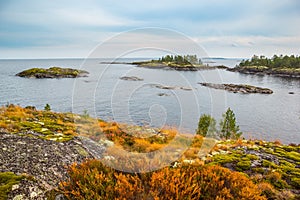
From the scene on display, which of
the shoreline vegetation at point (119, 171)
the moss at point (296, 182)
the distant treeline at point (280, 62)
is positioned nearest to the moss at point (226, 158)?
the shoreline vegetation at point (119, 171)

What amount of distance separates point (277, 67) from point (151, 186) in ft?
567

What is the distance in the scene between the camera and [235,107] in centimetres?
5059

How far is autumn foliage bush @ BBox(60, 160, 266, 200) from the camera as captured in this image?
4.27m

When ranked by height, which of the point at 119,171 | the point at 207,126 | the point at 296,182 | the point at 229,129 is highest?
the point at 119,171

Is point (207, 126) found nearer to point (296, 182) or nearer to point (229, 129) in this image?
point (229, 129)

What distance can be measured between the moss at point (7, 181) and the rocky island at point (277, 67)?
148907mm

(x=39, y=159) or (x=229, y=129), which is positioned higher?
(x=39, y=159)

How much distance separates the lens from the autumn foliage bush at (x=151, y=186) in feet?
14.0

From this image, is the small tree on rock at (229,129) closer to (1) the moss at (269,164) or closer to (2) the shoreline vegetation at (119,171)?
(2) the shoreline vegetation at (119,171)

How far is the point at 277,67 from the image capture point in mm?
150375

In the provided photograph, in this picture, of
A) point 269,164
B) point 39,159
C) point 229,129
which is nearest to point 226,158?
point 269,164

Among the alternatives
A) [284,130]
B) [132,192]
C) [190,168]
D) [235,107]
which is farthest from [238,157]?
[235,107]

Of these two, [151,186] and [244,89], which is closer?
[151,186]

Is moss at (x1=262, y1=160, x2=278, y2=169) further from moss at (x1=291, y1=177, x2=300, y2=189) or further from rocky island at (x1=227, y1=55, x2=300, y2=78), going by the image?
rocky island at (x1=227, y1=55, x2=300, y2=78)
